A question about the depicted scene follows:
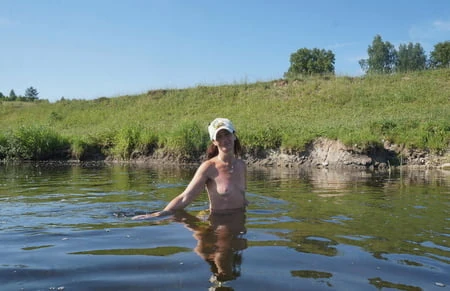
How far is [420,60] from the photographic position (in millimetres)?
124500

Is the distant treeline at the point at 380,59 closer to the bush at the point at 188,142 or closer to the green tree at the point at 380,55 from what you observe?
the green tree at the point at 380,55

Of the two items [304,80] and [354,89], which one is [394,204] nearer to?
[354,89]

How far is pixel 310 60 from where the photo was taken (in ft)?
333

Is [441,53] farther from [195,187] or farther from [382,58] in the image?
[195,187]

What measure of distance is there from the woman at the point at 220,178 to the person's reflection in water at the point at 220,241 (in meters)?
0.16

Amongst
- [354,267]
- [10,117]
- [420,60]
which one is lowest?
[354,267]

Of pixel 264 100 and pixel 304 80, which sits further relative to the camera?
pixel 304 80

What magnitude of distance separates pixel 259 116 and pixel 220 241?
81.4 feet

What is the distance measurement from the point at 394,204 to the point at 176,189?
505 cm

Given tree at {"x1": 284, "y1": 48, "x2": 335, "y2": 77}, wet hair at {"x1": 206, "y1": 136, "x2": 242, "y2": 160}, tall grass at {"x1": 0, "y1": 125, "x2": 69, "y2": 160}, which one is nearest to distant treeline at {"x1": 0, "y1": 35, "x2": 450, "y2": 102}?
tree at {"x1": 284, "y1": 48, "x2": 335, "y2": 77}

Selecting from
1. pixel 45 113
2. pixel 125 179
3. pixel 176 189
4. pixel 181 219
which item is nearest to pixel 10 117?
pixel 45 113

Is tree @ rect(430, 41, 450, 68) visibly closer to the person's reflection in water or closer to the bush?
the bush

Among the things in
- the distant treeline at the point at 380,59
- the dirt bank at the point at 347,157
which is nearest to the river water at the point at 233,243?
the dirt bank at the point at 347,157

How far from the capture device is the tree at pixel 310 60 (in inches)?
3932
